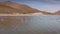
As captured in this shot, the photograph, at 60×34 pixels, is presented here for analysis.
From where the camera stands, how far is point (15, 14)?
2.20 meters

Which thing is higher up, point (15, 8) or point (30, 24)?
point (15, 8)

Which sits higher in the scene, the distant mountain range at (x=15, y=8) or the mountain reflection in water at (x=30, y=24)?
the distant mountain range at (x=15, y=8)

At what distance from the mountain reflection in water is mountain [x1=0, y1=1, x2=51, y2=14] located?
3.8 inches

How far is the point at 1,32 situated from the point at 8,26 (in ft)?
0.48

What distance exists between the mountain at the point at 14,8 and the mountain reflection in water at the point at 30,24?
98 millimetres

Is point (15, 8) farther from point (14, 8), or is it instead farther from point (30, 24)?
point (30, 24)

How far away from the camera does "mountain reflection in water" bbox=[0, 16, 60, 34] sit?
217cm

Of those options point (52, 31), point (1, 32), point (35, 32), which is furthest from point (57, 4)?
point (1, 32)

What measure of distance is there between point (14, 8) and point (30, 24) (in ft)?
1.23

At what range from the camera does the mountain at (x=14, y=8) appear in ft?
7.21

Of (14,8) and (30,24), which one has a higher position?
(14,8)

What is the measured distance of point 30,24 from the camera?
2.23m

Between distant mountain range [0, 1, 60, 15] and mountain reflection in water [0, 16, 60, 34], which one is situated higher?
distant mountain range [0, 1, 60, 15]

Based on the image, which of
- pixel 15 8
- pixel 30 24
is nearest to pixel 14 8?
pixel 15 8
